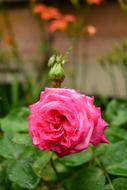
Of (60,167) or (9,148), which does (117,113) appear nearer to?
(60,167)

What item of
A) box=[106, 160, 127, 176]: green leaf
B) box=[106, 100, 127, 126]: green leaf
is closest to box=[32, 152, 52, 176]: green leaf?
box=[106, 160, 127, 176]: green leaf

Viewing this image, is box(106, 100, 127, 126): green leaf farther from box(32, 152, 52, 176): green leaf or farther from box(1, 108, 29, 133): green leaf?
box(32, 152, 52, 176): green leaf

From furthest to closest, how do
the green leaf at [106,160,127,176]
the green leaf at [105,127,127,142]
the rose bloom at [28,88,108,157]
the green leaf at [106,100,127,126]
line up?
the green leaf at [106,100,127,126] < the green leaf at [105,127,127,142] < the green leaf at [106,160,127,176] < the rose bloom at [28,88,108,157]

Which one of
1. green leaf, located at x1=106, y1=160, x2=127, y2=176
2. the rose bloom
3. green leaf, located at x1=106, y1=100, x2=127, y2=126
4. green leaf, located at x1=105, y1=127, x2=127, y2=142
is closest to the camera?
A: the rose bloom

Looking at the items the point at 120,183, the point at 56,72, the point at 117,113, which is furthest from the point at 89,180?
the point at 117,113

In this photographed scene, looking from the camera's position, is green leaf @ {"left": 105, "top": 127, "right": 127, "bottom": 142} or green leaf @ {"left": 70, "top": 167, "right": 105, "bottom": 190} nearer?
green leaf @ {"left": 70, "top": 167, "right": 105, "bottom": 190}

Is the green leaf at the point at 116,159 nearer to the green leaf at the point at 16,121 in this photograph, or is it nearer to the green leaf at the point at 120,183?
the green leaf at the point at 120,183

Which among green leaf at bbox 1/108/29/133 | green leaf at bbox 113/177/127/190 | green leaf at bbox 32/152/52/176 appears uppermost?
green leaf at bbox 1/108/29/133
